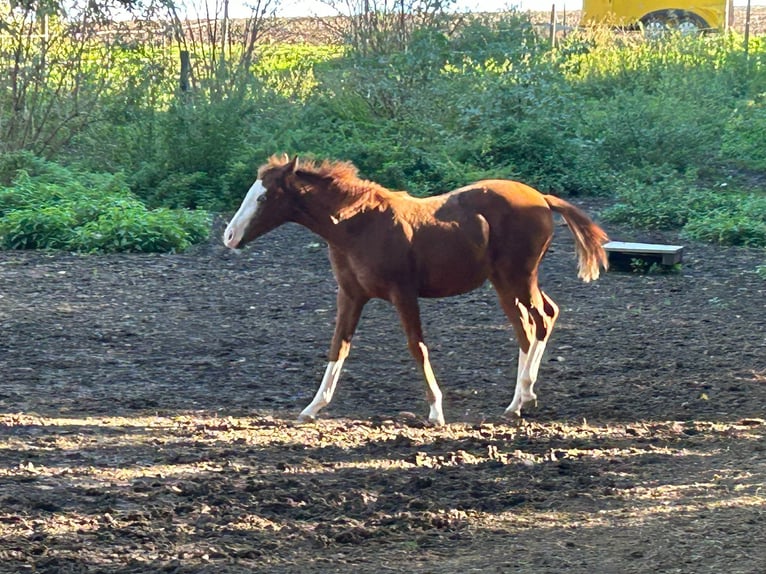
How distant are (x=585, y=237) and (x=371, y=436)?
1871mm

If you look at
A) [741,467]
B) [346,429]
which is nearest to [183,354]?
[346,429]

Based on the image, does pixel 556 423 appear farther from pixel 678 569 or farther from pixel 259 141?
pixel 259 141

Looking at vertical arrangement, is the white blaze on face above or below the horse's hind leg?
above

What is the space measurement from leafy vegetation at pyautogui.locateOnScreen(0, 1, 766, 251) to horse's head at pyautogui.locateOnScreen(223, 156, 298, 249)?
6.59 meters

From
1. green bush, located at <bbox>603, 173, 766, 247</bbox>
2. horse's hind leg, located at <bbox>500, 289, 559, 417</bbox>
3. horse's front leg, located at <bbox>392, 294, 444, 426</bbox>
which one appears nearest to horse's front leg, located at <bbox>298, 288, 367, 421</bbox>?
horse's front leg, located at <bbox>392, 294, 444, 426</bbox>

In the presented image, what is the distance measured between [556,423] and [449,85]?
11241mm

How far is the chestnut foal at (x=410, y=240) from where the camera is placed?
20.8ft

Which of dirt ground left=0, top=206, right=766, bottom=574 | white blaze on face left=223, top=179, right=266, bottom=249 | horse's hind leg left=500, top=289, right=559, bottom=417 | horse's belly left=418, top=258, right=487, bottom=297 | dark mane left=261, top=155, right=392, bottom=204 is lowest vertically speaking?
dirt ground left=0, top=206, right=766, bottom=574

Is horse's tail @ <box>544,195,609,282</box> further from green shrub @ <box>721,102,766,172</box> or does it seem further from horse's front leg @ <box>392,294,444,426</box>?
green shrub @ <box>721,102,766,172</box>

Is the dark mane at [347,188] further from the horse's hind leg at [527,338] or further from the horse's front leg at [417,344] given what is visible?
the horse's hind leg at [527,338]

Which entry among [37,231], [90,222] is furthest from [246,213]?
[37,231]

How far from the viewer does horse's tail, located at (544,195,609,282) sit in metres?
7.04

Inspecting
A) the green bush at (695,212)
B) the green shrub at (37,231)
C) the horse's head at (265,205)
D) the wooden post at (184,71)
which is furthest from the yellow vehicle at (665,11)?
the horse's head at (265,205)

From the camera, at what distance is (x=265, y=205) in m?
6.31
